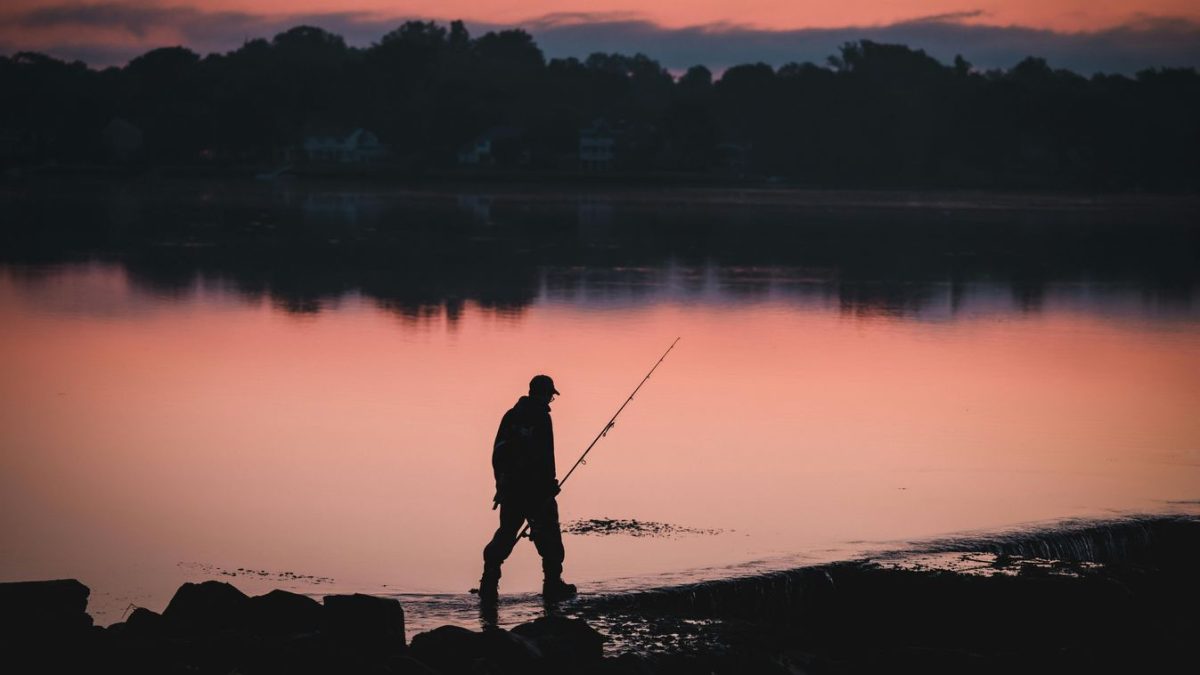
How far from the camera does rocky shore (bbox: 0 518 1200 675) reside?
30.7ft

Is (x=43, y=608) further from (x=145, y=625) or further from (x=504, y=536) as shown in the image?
(x=504, y=536)

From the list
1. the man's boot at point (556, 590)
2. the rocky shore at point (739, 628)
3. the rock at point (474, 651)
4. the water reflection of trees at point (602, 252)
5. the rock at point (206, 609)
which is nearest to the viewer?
the rocky shore at point (739, 628)

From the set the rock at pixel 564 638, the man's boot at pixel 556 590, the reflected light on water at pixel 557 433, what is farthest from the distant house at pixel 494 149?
the rock at pixel 564 638

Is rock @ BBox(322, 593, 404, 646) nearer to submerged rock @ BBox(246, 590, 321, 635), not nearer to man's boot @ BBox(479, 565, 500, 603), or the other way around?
submerged rock @ BBox(246, 590, 321, 635)

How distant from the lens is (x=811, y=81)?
555 ft

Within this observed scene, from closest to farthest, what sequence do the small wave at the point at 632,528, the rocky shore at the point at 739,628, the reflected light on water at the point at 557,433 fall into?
the rocky shore at the point at 739,628 < the reflected light on water at the point at 557,433 < the small wave at the point at 632,528

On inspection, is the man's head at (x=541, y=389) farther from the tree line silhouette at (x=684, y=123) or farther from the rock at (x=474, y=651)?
the tree line silhouette at (x=684, y=123)

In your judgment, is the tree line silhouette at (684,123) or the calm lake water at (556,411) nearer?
the calm lake water at (556,411)

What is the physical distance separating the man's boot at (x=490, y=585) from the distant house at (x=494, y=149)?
14727 centimetres

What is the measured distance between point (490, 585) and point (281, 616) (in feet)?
6.93

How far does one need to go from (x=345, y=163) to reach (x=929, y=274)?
125436 mm

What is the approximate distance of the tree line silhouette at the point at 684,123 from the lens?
15462cm

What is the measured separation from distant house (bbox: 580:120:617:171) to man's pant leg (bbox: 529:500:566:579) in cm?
14987

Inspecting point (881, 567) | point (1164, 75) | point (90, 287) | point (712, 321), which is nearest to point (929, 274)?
point (712, 321)
